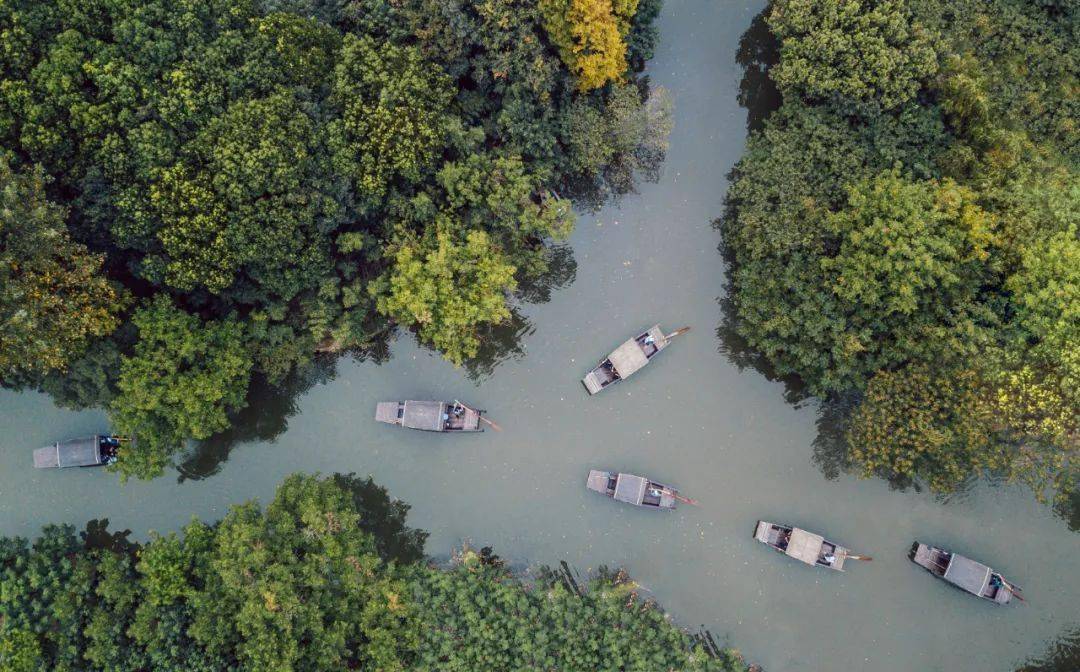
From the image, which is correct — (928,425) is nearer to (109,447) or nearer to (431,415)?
(431,415)

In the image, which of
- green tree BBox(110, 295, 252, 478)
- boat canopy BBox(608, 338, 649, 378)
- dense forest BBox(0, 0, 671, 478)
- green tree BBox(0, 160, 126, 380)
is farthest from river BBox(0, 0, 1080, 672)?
green tree BBox(0, 160, 126, 380)

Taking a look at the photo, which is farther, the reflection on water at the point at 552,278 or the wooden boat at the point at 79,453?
the reflection on water at the point at 552,278

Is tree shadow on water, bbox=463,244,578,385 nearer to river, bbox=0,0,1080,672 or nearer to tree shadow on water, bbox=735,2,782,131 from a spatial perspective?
river, bbox=0,0,1080,672

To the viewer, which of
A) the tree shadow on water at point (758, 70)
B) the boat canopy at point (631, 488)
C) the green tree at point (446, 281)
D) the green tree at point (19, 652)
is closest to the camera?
the green tree at point (19, 652)

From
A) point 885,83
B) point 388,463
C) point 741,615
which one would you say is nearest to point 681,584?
point 741,615

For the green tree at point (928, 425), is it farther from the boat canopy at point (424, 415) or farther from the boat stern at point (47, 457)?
the boat stern at point (47, 457)

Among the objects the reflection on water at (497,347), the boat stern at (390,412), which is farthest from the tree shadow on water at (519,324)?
the boat stern at (390,412)

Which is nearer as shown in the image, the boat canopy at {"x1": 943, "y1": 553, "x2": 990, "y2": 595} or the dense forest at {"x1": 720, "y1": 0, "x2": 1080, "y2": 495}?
the dense forest at {"x1": 720, "y1": 0, "x2": 1080, "y2": 495}
